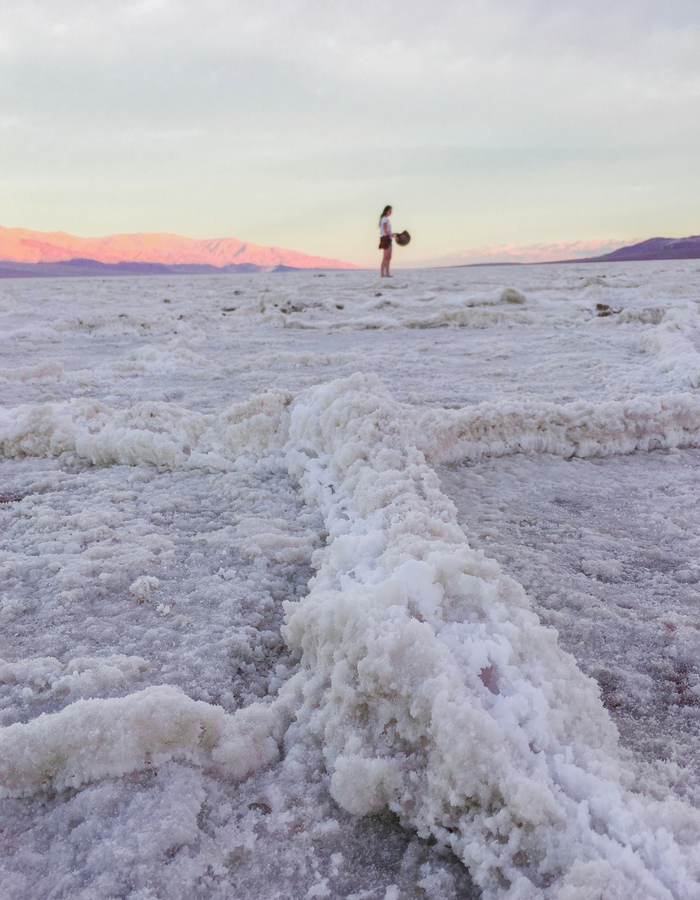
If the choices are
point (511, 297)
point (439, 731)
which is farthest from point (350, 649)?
point (511, 297)

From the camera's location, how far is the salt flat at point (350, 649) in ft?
2.12

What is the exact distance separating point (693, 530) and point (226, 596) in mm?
1109

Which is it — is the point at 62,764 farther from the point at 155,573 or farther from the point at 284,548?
the point at 284,548

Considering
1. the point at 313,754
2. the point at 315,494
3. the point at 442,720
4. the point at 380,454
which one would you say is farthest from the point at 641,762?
the point at 315,494

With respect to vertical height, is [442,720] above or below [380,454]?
below

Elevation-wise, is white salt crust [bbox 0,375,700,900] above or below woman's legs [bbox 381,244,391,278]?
below

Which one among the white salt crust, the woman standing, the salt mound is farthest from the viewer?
the woman standing

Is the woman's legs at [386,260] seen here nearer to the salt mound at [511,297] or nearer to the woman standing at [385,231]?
the woman standing at [385,231]

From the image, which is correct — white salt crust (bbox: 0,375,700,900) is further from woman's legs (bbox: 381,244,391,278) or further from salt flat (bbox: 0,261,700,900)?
woman's legs (bbox: 381,244,391,278)

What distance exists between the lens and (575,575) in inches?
49.3

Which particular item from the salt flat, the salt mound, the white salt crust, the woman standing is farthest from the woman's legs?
the white salt crust

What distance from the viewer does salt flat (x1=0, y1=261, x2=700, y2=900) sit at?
0.65 meters

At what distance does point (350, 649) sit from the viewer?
827 millimetres

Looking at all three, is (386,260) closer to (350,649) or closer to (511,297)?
(511,297)
